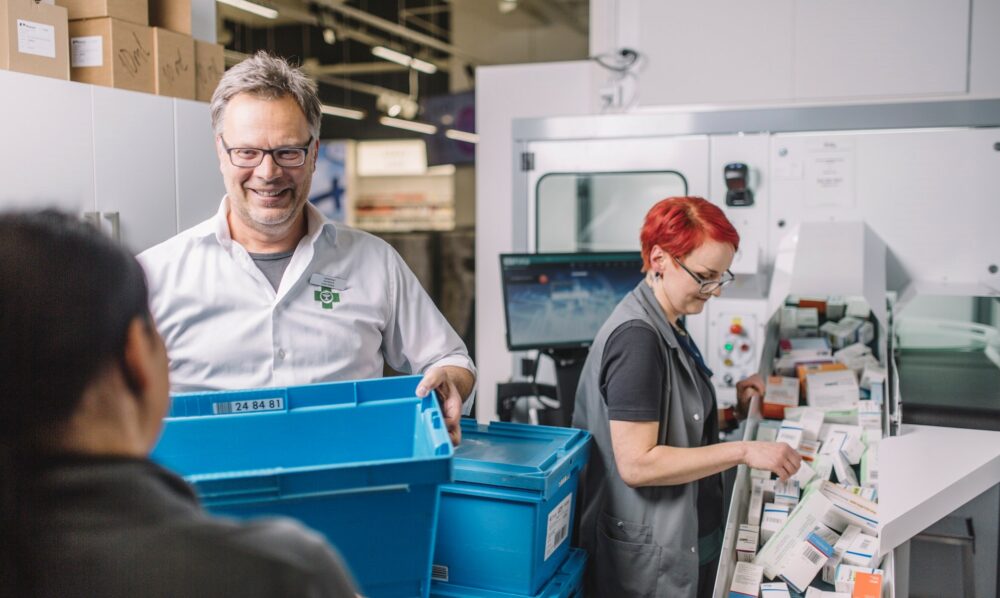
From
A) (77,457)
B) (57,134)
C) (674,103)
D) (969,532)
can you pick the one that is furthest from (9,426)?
(674,103)

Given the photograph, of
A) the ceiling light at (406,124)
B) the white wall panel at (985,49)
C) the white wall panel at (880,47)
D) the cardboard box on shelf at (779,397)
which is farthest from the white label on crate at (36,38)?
the ceiling light at (406,124)

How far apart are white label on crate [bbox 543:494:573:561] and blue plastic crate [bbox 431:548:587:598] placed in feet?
0.25

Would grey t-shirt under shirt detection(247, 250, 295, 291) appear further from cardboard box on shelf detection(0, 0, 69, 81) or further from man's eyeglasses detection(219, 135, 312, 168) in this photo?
cardboard box on shelf detection(0, 0, 69, 81)

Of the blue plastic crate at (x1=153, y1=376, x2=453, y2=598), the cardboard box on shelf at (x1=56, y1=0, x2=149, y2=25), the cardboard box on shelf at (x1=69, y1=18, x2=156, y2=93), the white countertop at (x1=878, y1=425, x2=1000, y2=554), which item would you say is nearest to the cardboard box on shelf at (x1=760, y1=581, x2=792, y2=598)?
the white countertop at (x1=878, y1=425, x2=1000, y2=554)

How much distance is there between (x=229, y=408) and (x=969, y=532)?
2.25 meters

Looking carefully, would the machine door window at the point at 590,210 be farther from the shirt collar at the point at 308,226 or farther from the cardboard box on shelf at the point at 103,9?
the shirt collar at the point at 308,226

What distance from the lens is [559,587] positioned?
1.69 m

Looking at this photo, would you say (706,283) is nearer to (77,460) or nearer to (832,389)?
(832,389)

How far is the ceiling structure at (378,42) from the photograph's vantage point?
10961mm

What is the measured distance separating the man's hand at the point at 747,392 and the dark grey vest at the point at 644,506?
0.54 m

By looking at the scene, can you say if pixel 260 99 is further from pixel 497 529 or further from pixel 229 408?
pixel 497 529

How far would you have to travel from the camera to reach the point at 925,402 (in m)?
2.40

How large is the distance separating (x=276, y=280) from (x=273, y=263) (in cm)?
4

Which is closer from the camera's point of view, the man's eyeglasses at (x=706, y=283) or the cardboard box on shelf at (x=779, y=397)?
the man's eyeglasses at (x=706, y=283)
